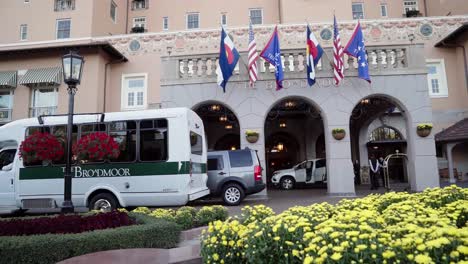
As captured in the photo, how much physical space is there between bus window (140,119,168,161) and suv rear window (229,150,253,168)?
3.47 meters

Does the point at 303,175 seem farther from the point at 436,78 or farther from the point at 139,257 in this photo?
the point at 139,257

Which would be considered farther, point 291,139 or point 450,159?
point 291,139

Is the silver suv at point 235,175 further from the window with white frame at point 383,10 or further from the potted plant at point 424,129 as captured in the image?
the window with white frame at point 383,10

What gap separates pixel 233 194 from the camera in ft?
43.2

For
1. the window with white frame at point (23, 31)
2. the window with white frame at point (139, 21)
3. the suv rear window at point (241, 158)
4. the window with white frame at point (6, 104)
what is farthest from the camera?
the window with white frame at point (139, 21)

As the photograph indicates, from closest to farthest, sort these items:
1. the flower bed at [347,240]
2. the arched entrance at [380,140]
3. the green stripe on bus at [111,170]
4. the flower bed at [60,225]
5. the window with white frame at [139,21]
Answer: the flower bed at [347,240] < the flower bed at [60,225] < the green stripe on bus at [111,170] < the arched entrance at [380,140] < the window with white frame at [139,21]

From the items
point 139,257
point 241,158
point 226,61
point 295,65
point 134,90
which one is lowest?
point 139,257

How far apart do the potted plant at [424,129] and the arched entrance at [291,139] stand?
10.1m

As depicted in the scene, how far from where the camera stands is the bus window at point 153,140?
35.3ft

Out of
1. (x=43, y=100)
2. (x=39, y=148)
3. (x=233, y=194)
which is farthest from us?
(x=43, y=100)

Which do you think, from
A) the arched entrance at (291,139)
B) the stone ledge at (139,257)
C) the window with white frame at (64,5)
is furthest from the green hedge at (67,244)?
the window with white frame at (64,5)

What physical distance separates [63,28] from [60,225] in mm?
23226

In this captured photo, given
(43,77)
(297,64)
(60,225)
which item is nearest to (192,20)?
(43,77)

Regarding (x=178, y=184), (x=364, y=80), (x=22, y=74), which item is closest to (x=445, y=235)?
(x=178, y=184)
